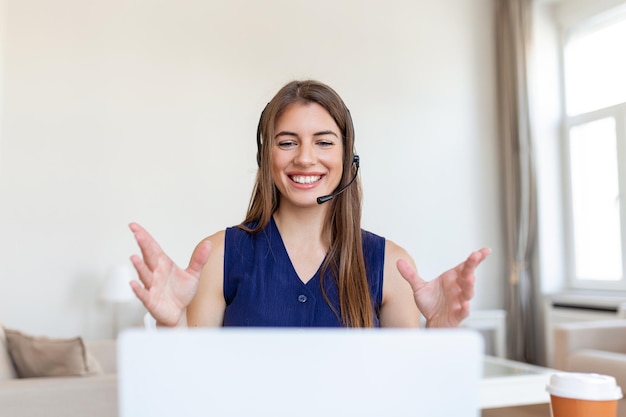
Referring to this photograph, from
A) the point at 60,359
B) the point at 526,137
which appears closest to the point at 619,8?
the point at 526,137

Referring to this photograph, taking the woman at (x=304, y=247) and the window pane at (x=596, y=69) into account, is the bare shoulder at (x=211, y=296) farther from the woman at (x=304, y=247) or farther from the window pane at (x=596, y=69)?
the window pane at (x=596, y=69)

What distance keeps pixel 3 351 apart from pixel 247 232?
1.57 m

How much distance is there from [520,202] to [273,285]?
414 cm

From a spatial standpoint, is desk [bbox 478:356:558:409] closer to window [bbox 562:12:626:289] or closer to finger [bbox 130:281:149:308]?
finger [bbox 130:281:149:308]

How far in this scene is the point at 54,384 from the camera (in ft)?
7.13

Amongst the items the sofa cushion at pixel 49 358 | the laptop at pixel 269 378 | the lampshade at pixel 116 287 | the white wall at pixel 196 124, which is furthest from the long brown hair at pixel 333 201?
the white wall at pixel 196 124

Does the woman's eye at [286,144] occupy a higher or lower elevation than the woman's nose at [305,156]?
higher

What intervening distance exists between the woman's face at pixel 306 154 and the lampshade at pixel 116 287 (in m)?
2.84

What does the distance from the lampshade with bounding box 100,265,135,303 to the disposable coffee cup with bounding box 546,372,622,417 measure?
11.3 feet

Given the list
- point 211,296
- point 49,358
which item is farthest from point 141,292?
point 49,358

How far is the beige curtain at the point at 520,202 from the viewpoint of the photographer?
16.5 feet

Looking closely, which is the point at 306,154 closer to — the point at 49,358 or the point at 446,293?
the point at 446,293

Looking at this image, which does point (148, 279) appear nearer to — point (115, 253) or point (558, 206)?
point (115, 253)

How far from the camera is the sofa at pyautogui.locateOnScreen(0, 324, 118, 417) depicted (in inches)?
83.3
